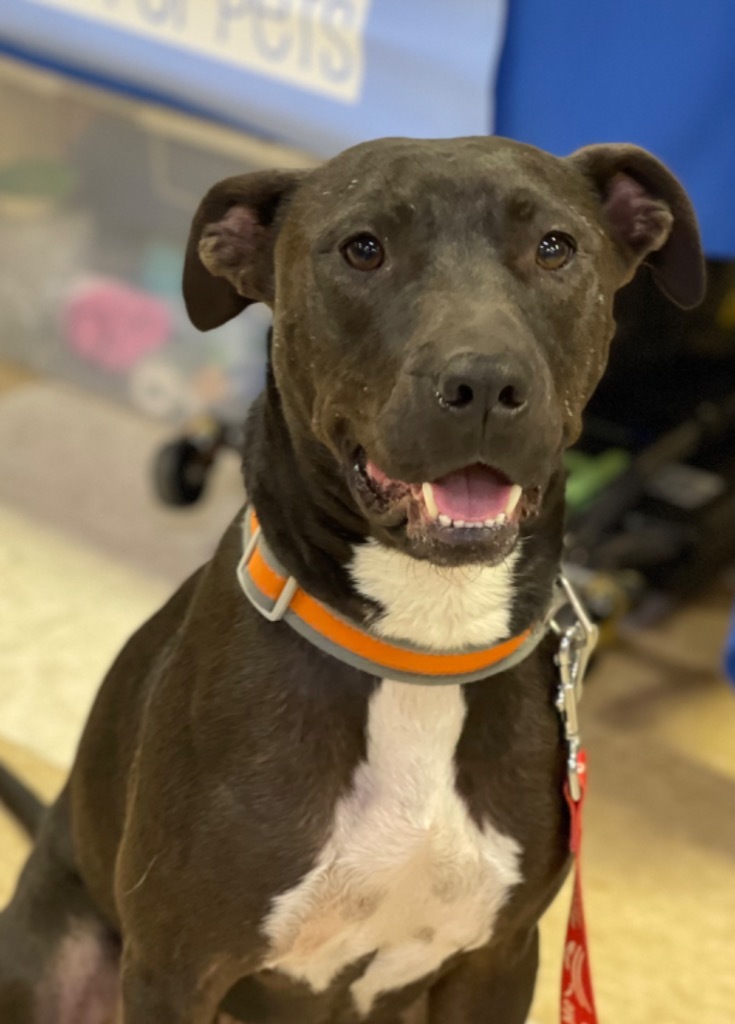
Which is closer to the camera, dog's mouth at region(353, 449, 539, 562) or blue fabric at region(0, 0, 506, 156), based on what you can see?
dog's mouth at region(353, 449, 539, 562)

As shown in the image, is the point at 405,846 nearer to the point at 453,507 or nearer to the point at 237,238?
the point at 453,507

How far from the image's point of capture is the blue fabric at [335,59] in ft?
5.65

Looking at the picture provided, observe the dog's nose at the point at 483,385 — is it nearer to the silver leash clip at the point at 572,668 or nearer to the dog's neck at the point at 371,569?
the dog's neck at the point at 371,569

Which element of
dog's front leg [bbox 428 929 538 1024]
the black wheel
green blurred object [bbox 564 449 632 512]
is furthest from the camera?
the black wheel

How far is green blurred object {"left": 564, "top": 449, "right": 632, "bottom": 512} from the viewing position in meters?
2.48

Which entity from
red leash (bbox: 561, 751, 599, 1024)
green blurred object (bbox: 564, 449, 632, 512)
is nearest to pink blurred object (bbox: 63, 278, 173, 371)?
green blurred object (bbox: 564, 449, 632, 512)

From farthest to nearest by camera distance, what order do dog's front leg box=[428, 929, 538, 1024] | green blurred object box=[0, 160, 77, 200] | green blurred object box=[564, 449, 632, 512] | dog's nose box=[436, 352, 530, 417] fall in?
green blurred object box=[0, 160, 77, 200]
green blurred object box=[564, 449, 632, 512]
dog's front leg box=[428, 929, 538, 1024]
dog's nose box=[436, 352, 530, 417]

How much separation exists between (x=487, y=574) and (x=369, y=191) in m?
0.35

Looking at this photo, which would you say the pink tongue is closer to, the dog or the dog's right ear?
the dog

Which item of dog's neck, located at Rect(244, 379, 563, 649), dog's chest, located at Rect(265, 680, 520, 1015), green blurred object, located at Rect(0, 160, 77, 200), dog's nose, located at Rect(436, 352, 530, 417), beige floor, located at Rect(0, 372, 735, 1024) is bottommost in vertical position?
beige floor, located at Rect(0, 372, 735, 1024)

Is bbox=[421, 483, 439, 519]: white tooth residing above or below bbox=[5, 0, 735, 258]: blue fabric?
below

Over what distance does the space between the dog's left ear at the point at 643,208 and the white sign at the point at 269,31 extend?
24.9 inches

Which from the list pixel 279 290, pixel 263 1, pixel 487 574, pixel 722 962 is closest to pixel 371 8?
pixel 263 1

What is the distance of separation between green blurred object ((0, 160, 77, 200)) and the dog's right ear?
1832 millimetres
